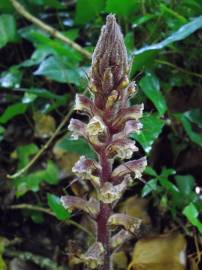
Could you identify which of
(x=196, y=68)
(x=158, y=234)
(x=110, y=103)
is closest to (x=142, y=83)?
(x=196, y=68)

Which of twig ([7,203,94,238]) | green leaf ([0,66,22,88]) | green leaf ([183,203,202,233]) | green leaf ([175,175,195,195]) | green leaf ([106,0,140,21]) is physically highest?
green leaf ([106,0,140,21])

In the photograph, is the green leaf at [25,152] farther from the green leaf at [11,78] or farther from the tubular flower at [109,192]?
the tubular flower at [109,192]

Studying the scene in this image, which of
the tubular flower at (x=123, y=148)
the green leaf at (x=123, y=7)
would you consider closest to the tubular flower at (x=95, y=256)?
the tubular flower at (x=123, y=148)

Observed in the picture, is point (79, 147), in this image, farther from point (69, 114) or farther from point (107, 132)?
point (107, 132)

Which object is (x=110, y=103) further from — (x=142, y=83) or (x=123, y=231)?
(x=142, y=83)

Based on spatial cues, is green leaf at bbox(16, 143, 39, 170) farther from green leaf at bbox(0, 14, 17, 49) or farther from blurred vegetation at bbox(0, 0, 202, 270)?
green leaf at bbox(0, 14, 17, 49)

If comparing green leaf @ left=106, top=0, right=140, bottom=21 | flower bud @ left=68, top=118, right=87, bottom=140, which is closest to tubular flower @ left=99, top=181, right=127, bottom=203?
flower bud @ left=68, top=118, right=87, bottom=140
